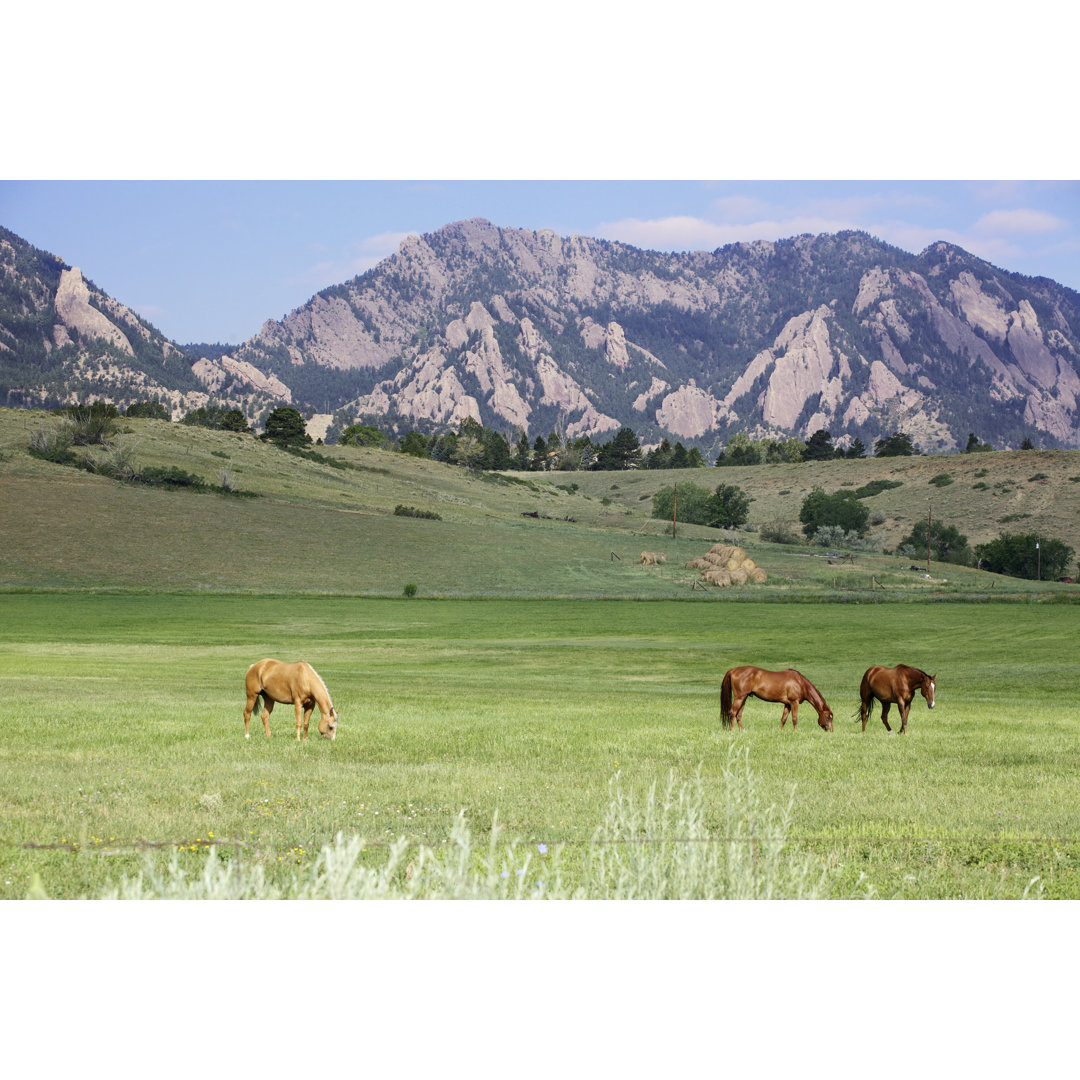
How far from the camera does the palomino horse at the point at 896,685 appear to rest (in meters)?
14.8

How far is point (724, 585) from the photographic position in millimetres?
71375

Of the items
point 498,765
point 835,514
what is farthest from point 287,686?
point 835,514

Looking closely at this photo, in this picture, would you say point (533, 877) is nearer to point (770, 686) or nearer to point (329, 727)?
point (329, 727)

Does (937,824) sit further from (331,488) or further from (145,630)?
(331,488)

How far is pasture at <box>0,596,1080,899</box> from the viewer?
24.5ft

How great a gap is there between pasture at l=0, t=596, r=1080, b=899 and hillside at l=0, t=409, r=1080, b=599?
33.0m

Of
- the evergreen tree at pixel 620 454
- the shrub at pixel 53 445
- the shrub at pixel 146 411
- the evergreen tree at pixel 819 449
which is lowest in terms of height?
the shrub at pixel 53 445

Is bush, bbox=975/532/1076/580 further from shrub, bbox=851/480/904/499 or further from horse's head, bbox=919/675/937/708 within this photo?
horse's head, bbox=919/675/937/708

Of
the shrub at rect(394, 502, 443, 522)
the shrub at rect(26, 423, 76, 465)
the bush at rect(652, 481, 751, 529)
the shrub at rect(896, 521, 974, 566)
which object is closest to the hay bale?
the shrub at rect(394, 502, 443, 522)

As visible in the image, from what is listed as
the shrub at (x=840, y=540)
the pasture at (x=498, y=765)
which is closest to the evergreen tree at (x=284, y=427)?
the shrub at (x=840, y=540)

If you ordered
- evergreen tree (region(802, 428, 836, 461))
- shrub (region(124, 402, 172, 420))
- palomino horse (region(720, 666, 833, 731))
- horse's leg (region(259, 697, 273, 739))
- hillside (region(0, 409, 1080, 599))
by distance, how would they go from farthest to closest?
1. evergreen tree (region(802, 428, 836, 461))
2. shrub (region(124, 402, 172, 420))
3. hillside (region(0, 409, 1080, 599))
4. palomino horse (region(720, 666, 833, 731))
5. horse's leg (region(259, 697, 273, 739))

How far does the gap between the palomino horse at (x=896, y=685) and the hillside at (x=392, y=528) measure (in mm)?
49158

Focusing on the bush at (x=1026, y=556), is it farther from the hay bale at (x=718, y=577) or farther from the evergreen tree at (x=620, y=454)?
the evergreen tree at (x=620, y=454)
